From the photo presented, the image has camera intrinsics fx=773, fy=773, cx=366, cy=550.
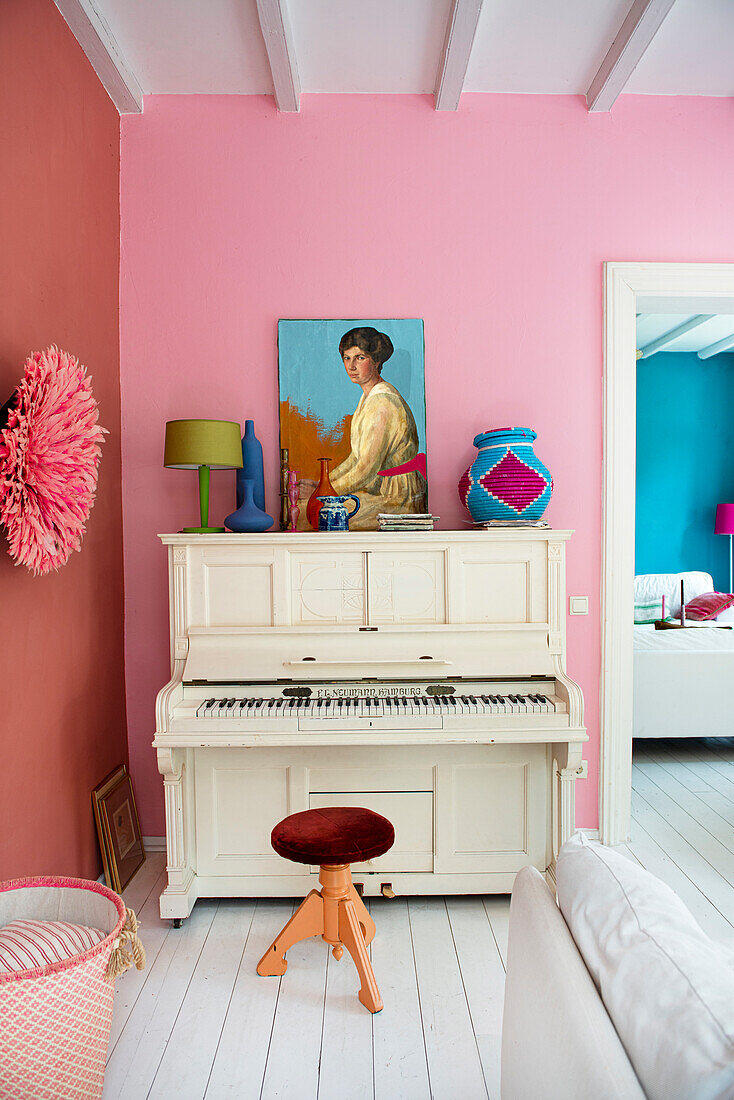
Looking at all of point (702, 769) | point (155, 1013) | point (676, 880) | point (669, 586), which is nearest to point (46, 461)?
point (155, 1013)

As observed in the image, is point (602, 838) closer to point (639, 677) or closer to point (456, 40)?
point (639, 677)

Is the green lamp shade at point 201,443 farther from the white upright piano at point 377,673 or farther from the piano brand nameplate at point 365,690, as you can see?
the piano brand nameplate at point 365,690

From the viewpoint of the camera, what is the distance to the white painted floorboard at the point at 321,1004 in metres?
1.92

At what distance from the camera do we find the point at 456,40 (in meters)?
2.76

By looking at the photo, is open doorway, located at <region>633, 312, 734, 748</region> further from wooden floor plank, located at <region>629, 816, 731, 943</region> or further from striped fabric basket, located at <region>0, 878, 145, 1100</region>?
striped fabric basket, located at <region>0, 878, 145, 1100</region>

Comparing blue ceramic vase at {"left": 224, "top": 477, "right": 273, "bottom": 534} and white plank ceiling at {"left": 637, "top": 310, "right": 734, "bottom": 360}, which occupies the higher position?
white plank ceiling at {"left": 637, "top": 310, "right": 734, "bottom": 360}

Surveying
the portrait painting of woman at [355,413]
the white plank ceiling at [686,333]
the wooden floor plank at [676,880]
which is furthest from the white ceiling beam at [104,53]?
the white plank ceiling at [686,333]

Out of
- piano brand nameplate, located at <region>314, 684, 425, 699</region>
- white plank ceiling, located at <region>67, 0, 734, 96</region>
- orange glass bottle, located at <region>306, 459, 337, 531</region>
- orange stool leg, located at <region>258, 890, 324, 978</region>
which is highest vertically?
white plank ceiling, located at <region>67, 0, 734, 96</region>

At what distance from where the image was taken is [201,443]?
2797 mm

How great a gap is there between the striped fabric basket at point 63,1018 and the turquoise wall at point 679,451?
6.08 m

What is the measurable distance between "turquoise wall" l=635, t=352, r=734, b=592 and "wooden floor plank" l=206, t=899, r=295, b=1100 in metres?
5.41

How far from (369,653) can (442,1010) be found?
44.9 inches

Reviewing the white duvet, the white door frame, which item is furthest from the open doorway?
the white door frame

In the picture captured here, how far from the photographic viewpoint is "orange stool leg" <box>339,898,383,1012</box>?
219cm
